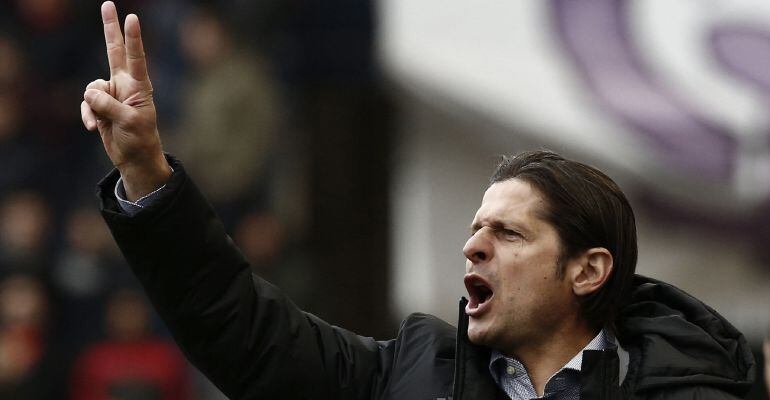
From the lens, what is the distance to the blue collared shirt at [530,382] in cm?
326

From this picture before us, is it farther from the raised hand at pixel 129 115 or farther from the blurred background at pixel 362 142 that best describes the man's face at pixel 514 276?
the blurred background at pixel 362 142

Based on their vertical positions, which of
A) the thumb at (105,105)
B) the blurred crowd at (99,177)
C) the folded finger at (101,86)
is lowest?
the blurred crowd at (99,177)

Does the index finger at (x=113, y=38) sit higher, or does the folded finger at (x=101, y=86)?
the index finger at (x=113, y=38)

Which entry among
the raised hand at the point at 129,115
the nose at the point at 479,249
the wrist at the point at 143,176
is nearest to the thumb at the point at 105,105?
the raised hand at the point at 129,115

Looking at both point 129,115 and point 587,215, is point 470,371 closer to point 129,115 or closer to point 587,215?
point 587,215

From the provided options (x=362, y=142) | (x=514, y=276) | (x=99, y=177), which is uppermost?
(x=514, y=276)

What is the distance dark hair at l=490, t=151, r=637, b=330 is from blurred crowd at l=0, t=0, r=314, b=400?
440 centimetres

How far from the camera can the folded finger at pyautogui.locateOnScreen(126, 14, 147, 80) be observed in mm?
3039

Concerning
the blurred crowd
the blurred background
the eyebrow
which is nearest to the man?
the eyebrow

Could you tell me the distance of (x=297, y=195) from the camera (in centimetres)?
877

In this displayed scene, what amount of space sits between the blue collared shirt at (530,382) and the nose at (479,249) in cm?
20

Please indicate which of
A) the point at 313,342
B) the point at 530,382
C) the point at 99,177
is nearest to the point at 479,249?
the point at 530,382

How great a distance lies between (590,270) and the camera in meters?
3.38

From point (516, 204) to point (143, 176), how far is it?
0.81 metres
